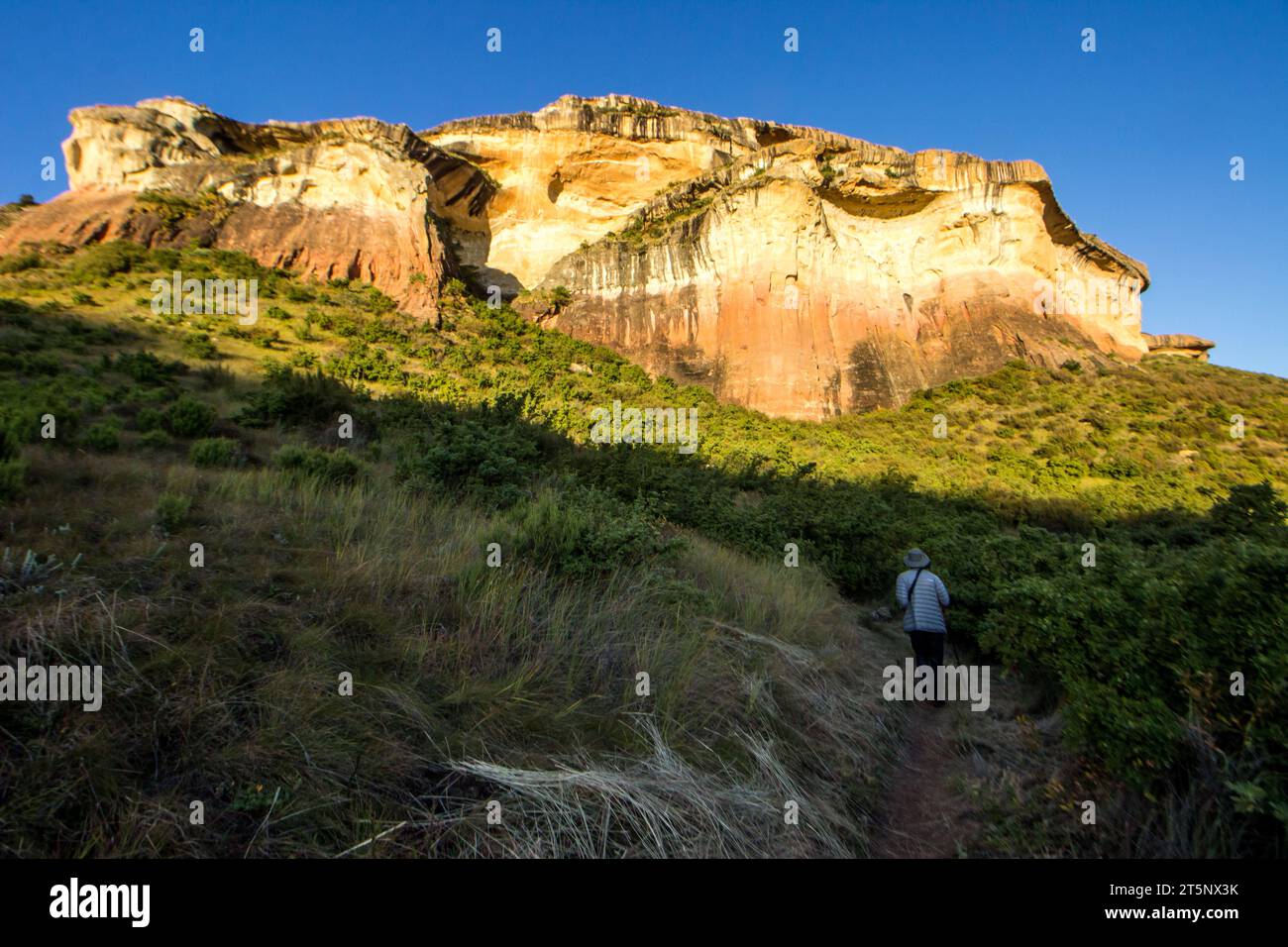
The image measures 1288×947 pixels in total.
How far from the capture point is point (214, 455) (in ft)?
19.4

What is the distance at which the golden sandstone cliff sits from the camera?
27.1 metres

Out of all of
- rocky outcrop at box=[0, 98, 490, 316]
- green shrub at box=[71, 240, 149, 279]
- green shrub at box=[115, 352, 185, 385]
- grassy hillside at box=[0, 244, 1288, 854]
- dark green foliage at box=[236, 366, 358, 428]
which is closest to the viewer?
grassy hillside at box=[0, 244, 1288, 854]

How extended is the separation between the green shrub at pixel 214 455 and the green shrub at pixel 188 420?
76.6 inches

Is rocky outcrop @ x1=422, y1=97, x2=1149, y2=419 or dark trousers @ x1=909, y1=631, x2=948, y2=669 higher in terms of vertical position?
rocky outcrop @ x1=422, y1=97, x2=1149, y2=419

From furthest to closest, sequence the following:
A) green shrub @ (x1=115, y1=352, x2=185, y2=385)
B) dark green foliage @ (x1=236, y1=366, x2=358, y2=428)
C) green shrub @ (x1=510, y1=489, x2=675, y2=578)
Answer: green shrub @ (x1=115, y1=352, x2=185, y2=385), dark green foliage @ (x1=236, y1=366, x2=358, y2=428), green shrub @ (x1=510, y1=489, x2=675, y2=578)

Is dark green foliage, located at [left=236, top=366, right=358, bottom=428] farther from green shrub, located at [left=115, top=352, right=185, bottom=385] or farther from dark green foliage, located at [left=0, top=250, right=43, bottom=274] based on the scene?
dark green foliage, located at [left=0, top=250, right=43, bottom=274]

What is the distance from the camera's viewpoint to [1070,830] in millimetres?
2555

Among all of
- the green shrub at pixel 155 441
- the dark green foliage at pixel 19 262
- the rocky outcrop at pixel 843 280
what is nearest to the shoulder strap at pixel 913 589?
the green shrub at pixel 155 441

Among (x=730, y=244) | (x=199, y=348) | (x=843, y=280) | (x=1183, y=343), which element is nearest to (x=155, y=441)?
(x=199, y=348)

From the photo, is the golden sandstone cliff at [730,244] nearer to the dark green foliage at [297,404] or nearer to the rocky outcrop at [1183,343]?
the dark green foliage at [297,404]

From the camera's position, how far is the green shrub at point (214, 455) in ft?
19.1

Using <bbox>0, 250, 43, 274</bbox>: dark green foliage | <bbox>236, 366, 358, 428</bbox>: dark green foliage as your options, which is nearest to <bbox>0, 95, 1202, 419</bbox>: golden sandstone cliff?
<bbox>0, 250, 43, 274</bbox>: dark green foliage

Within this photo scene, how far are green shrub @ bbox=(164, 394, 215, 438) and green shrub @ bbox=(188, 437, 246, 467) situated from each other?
194 centimetres
